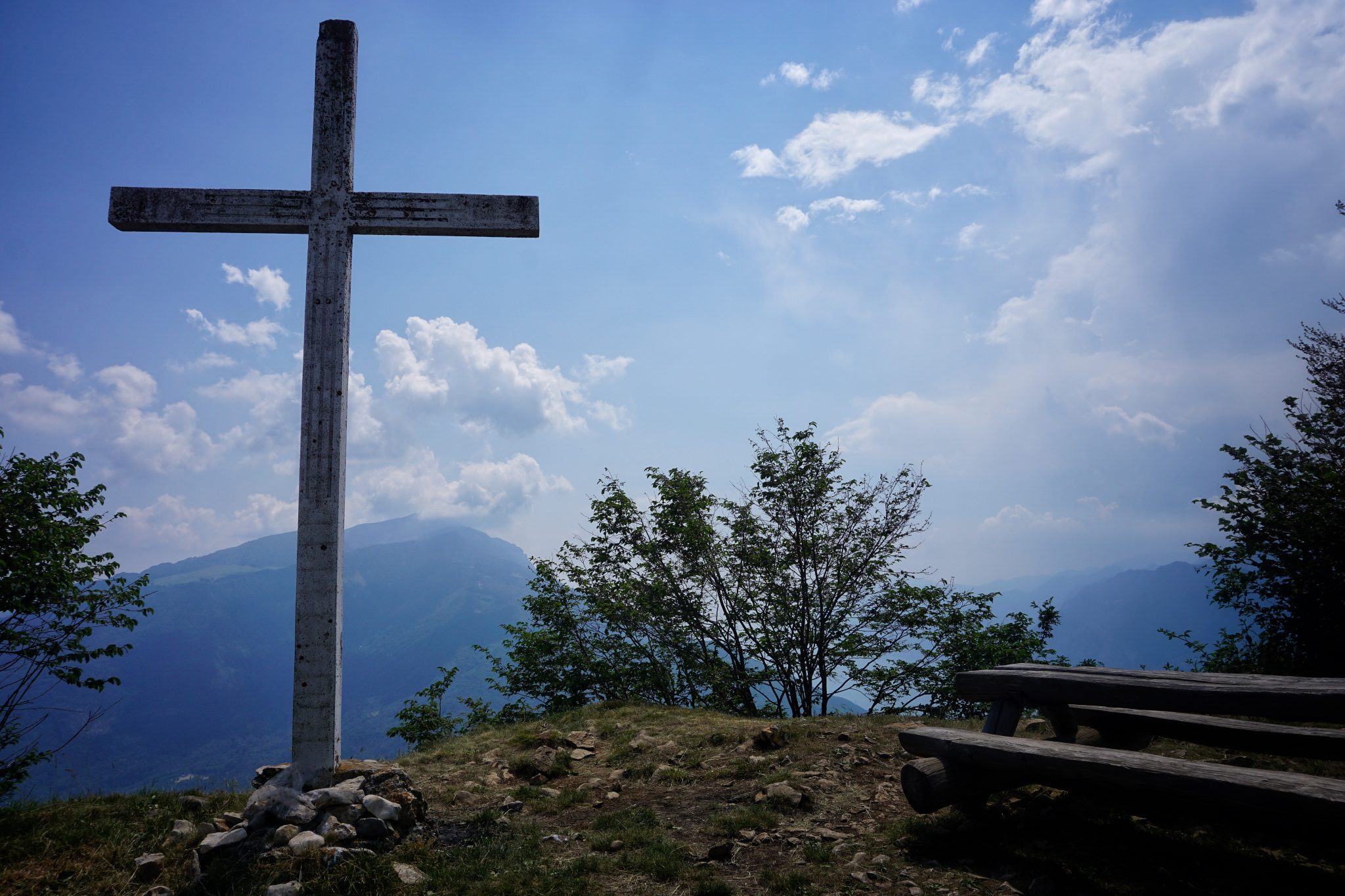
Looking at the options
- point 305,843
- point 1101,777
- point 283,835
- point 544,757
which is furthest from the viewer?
point 544,757

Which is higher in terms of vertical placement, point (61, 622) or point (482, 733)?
point (61, 622)

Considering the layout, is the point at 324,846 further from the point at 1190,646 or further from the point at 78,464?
the point at 1190,646

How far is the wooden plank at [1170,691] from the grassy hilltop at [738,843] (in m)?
0.68

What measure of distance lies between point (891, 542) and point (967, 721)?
13.3 feet

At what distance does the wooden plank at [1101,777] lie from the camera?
3213 millimetres

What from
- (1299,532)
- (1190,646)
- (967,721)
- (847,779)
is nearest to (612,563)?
(967,721)

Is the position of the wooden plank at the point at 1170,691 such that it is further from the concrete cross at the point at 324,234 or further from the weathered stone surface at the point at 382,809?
the concrete cross at the point at 324,234

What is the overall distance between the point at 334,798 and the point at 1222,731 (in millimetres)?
6536

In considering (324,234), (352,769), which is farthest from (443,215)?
(352,769)

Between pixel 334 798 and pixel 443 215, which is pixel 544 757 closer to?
pixel 334 798

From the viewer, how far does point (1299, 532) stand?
1042 centimetres

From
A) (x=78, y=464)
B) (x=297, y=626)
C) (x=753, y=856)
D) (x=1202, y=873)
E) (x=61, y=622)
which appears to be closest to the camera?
(x=1202, y=873)

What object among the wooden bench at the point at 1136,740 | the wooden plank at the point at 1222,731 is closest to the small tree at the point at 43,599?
the wooden bench at the point at 1136,740

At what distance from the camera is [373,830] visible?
488 centimetres
